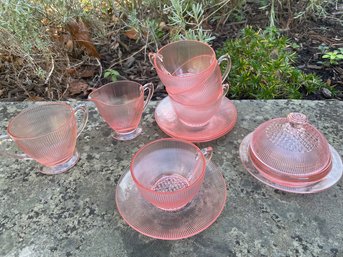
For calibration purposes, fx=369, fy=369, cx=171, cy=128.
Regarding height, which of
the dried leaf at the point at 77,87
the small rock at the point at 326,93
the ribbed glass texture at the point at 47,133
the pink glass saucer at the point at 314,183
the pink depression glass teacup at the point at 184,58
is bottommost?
the small rock at the point at 326,93

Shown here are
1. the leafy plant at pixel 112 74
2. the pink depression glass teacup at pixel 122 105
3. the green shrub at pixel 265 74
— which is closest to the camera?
the pink depression glass teacup at pixel 122 105

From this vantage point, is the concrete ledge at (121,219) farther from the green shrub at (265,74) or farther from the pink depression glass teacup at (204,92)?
the green shrub at (265,74)

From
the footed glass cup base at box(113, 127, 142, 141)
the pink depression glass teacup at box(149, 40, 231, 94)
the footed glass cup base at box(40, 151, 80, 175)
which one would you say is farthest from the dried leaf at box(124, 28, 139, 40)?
the footed glass cup base at box(40, 151, 80, 175)

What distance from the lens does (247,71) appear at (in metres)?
1.56

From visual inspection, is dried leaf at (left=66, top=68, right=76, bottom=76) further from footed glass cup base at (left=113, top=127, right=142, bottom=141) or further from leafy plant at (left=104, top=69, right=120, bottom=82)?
footed glass cup base at (left=113, top=127, right=142, bottom=141)

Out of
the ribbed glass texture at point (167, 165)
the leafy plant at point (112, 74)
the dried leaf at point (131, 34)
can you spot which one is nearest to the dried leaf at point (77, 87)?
the leafy plant at point (112, 74)

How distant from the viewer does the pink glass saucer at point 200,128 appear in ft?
3.92

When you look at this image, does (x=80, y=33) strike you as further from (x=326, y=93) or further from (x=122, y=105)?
(x=326, y=93)

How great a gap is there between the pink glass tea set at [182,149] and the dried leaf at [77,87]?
52cm

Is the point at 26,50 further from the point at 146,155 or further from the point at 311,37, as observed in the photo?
the point at 311,37

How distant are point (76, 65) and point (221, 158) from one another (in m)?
0.91

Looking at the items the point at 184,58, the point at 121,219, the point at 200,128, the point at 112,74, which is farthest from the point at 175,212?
the point at 112,74

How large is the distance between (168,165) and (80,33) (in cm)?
102

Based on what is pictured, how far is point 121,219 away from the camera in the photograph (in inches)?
39.5
